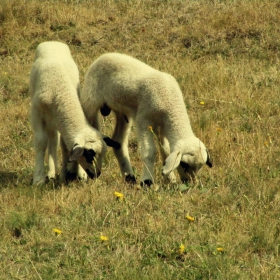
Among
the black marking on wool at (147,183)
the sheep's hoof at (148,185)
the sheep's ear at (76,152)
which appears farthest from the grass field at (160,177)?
the sheep's ear at (76,152)

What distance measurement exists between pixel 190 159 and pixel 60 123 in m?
1.86

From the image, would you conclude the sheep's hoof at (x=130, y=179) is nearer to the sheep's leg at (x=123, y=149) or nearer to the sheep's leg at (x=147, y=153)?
the sheep's leg at (x=123, y=149)

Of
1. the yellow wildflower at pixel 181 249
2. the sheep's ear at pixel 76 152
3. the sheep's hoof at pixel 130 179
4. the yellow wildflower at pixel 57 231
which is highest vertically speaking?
the yellow wildflower at pixel 181 249

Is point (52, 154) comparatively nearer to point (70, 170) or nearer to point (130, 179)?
point (70, 170)

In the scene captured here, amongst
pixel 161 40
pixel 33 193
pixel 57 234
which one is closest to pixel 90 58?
pixel 161 40

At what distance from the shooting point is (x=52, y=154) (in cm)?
923

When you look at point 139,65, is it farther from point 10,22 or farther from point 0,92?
point 10,22

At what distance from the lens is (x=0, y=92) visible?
12.8 metres

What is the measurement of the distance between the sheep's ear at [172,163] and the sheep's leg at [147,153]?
43cm

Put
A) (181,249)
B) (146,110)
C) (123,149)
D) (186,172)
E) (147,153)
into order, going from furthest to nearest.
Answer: (123,149) < (146,110) < (147,153) < (186,172) < (181,249)

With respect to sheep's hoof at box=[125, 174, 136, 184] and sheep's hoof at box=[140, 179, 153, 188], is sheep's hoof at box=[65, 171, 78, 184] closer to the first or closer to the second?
sheep's hoof at box=[125, 174, 136, 184]

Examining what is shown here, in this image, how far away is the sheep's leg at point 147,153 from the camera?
7.98 meters

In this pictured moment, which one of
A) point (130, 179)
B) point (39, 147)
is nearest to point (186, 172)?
point (130, 179)

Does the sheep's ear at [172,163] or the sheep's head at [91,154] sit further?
the sheep's head at [91,154]
